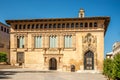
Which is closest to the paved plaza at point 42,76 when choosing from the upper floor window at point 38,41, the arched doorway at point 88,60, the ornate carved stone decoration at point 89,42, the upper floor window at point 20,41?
the arched doorway at point 88,60

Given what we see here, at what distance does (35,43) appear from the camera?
6019 cm

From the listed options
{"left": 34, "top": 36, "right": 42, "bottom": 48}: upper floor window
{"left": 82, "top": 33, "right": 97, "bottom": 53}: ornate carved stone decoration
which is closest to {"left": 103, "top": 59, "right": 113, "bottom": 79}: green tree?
{"left": 82, "top": 33, "right": 97, "bottom": 53}: ornate carved stone decoration

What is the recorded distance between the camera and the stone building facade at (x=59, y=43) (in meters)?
57.6

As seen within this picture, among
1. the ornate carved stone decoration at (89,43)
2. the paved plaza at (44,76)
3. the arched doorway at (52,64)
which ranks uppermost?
the ornate carved stone decoration at (89,43)

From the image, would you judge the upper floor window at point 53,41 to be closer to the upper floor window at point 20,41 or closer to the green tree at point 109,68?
the upper floor window at point 20,41

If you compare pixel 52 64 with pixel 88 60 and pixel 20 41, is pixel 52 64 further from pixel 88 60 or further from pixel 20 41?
pixel 20 41

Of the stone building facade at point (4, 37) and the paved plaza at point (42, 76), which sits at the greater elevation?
the stone building facade at point (4, 37)

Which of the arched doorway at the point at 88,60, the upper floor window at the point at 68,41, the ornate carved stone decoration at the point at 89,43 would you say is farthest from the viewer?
the upper floor window at the point at 68,41

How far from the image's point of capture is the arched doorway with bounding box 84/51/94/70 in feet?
189

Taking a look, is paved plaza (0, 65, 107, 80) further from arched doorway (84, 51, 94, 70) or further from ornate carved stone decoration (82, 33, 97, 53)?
ornate carved stone decoration (82, 33, 97, 53)

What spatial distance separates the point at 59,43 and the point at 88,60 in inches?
281

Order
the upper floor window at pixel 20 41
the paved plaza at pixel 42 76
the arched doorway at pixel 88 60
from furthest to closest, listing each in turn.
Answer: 1. the upper floor window at pixel 20 41
2. the arched doorway at pixel 88 60
3. the paved plaza at pixel 42 76

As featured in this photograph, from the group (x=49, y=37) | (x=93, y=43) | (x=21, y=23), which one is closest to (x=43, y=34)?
(x=49, y=37)

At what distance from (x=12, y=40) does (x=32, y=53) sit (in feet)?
17.8
